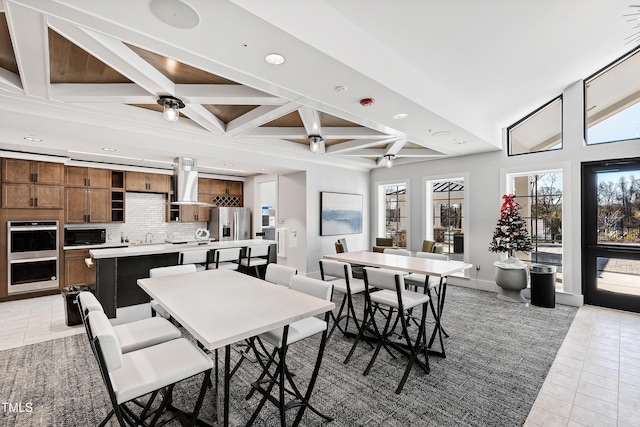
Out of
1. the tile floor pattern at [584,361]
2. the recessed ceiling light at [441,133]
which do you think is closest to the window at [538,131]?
the recessed ceiling light at [441,133]

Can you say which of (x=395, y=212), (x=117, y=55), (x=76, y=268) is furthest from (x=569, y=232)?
(x=76, y=268)

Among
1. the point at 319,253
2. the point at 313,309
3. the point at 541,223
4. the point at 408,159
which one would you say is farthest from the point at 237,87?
the point at 541,223

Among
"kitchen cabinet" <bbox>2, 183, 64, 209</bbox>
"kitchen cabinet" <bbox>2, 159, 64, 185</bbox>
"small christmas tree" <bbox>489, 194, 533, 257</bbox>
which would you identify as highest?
"kitchen cabinet" <bbox>2, 159, 64, 185</bbox>

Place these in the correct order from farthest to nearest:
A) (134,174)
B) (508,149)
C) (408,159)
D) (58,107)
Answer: (408,159) → (134,174) → (508,149) → (58,107)

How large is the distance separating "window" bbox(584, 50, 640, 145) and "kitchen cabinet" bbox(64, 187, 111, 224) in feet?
27.9

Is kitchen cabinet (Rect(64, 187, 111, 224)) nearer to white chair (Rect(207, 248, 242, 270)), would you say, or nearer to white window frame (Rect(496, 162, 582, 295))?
white chair (Rect(207, 248, 242, 270))

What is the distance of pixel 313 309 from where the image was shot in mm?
1893

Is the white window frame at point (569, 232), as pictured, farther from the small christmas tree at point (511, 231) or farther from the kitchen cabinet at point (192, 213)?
the kitchen cabinet at point (192, 213)

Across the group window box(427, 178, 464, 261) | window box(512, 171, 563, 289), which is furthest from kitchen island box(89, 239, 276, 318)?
window box(512, 171, 563, 289)

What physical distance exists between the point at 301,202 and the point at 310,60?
4178mm

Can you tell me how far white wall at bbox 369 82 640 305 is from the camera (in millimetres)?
4555

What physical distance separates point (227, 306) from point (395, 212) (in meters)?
5.89

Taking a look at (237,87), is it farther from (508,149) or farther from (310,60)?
(508,149)

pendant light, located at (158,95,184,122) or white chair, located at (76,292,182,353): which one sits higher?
pendant light, located at (158,95,184,122)
